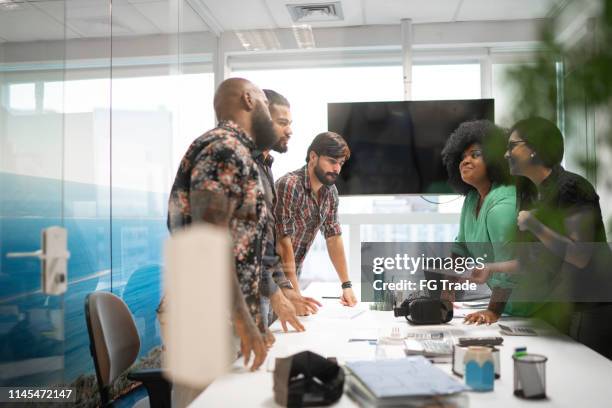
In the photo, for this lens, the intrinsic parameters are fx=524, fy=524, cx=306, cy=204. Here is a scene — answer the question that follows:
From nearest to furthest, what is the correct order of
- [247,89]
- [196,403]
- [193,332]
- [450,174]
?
[193,332] → [196,403] → [247,89] → [450,174]

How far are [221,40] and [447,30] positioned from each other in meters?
0.60

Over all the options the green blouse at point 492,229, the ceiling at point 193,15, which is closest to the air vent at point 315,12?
the ceiling at point 193,15

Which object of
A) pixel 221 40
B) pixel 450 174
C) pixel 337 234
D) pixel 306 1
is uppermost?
pixel 306 1

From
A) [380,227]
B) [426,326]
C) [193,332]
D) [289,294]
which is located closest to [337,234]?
[380,227]

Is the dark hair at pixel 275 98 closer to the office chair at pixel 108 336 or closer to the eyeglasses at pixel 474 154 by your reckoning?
the eyeglasses at pixel 474 154

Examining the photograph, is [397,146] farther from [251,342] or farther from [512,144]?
[251,342]

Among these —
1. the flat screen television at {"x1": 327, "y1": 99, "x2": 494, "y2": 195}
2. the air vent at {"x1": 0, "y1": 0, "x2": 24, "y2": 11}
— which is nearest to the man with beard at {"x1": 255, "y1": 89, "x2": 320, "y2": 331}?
the flat screen television at {"x1": 327, "y1": 99, "x2": 494, "y2": 195}

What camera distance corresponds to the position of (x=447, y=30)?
1.40 m

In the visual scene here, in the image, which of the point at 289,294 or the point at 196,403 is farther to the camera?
the point at 289,294

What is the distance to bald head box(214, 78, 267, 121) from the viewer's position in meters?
1.05

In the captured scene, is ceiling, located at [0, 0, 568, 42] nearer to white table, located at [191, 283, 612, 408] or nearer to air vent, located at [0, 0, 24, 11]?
air vent, located at [0, 0, 24, 11]

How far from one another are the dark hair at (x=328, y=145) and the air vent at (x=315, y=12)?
30 cm

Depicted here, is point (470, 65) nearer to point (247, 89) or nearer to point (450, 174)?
point (450, 174)

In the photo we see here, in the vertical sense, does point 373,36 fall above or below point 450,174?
above
